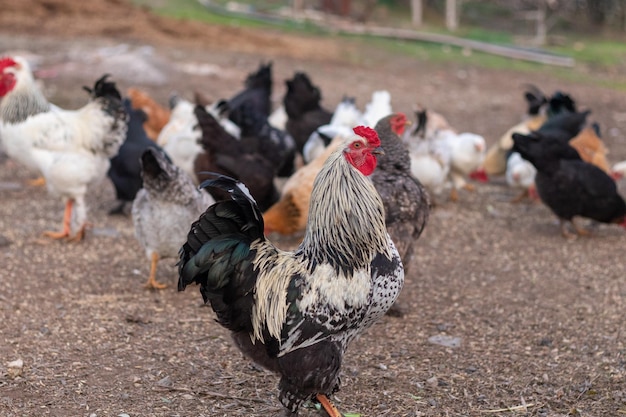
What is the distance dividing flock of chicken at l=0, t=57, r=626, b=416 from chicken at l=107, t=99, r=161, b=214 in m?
0.02

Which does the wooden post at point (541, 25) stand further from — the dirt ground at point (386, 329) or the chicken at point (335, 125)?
the chicken at point (335, 125)

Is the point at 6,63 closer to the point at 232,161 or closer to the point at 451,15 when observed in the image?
the point at 232,161

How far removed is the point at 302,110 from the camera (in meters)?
9.66

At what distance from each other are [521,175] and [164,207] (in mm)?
4653

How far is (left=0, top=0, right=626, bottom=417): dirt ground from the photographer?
4.43 meters

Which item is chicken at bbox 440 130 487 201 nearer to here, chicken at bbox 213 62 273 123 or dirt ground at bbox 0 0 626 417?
dirt ground at bbox 0 0 626 417

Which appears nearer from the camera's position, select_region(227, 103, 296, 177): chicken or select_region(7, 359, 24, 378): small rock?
select_region(7, 359, 24, 378): small rock

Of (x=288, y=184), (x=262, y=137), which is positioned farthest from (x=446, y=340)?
(x=262, y=137)

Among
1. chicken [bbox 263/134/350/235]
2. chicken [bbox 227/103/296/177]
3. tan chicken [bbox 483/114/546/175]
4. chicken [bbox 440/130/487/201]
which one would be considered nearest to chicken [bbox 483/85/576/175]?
tan chicken [bbox 483/114/546/175]

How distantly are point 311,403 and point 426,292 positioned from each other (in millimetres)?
2128

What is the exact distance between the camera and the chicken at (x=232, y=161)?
7379mm

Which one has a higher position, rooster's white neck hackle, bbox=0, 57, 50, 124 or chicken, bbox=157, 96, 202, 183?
rooster's white neck hackle, bbox=0, 57, 50, 124

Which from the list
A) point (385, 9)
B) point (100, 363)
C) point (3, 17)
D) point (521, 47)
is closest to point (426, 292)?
point (100, 363)

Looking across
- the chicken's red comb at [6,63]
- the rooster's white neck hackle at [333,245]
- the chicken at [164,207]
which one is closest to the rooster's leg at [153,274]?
the chicken at [164,207]
